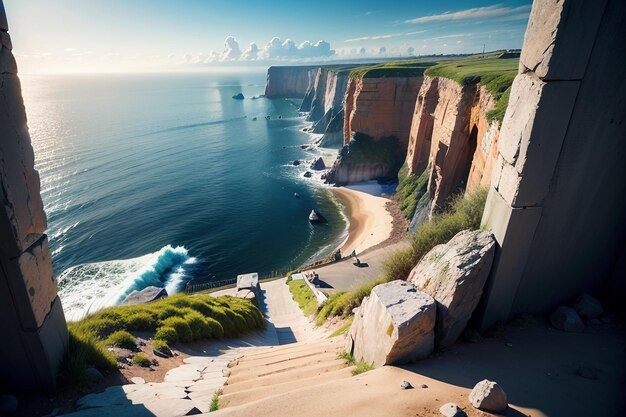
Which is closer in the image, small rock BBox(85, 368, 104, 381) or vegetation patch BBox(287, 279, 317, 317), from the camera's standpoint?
small rock BBox(85, 368, 104, 381)

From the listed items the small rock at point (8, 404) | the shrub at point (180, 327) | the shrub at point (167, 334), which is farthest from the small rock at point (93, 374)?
the shrub at point (180, 327)

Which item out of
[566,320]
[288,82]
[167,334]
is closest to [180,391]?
[167,334]

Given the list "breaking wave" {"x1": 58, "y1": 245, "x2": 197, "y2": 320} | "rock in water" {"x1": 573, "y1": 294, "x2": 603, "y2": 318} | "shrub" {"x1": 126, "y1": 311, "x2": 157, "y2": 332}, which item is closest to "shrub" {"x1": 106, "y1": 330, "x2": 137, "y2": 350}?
"shrub" {"x1": 126, "y1": 311, "x2": 157, "y2": 332}

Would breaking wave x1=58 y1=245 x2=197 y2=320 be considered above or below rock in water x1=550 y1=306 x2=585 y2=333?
below

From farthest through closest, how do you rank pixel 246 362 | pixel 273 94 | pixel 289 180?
pixel 273 94, pixel 289 180, pixel 246 362

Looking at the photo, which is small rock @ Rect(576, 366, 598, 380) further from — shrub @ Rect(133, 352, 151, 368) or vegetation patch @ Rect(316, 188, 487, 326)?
A: shrub @ Rect(133, 352, 151, 368)

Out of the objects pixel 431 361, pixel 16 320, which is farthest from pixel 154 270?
pixel 431 361

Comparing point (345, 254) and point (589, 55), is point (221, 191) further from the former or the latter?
point (589, 55)
